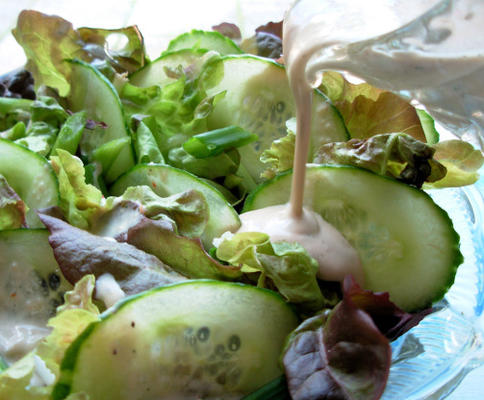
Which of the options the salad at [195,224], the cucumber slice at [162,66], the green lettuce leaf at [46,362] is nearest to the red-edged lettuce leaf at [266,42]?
the salad at [195,224]

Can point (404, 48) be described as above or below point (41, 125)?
above

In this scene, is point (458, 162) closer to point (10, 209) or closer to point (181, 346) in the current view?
point (181, 346)

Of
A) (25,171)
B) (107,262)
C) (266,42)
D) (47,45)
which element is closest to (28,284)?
(107,262)

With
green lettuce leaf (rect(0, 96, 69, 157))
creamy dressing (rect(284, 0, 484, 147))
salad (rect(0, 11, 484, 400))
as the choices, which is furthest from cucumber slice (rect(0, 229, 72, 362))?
creamy dressing (rect(284, 0, 484, 147))

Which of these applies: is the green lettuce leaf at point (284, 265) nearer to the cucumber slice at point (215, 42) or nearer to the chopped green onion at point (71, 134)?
the chopped green onion at point (71, 134)

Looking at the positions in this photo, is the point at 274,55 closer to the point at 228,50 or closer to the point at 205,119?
the point at 228,50
